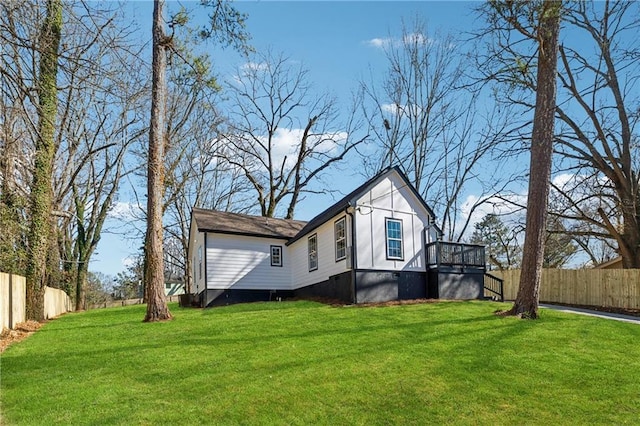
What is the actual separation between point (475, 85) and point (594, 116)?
10333 millimetres

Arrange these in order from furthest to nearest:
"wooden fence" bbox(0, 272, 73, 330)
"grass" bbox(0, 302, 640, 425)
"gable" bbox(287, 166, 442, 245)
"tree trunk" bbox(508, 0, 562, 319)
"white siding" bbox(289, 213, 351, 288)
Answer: "white siding" bbox(289, 213, 351, 288), "gable" bbox(287, 166, 442, 245), "tree trunk" bbox(508, 0, 562, 319), "wooden fence" bbox(0, 272, 73, 330), "grass" bbox(0, 302, 640, 425)

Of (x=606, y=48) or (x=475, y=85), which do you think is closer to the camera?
(x=475, y=85)

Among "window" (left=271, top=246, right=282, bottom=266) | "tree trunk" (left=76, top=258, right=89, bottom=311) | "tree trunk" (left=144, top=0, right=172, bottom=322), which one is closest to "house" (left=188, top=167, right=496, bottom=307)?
"window" (left=271, top=246, right=282, bottom=266)

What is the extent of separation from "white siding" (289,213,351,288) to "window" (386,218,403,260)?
1.62m

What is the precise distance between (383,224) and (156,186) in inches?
307

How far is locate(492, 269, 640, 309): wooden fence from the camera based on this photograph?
17172mm

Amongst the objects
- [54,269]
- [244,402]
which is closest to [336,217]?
[244,402]

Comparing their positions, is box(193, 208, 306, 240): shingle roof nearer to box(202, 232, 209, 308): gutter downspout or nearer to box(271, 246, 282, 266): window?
box(271, 246, 282, 266): window

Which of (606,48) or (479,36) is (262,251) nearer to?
(479,36)

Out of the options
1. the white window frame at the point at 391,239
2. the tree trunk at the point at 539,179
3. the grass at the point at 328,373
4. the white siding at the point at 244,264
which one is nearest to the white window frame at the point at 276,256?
the white siding at the point at 244,264

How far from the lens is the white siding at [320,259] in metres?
16.0

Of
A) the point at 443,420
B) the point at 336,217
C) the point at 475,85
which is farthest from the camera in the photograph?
the point at 336,217

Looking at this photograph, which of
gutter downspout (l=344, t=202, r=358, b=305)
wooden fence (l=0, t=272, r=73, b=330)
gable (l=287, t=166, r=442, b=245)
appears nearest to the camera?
wooden fence (l=0, t=272, r=73, b=330)

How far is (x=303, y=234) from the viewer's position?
1853cm
